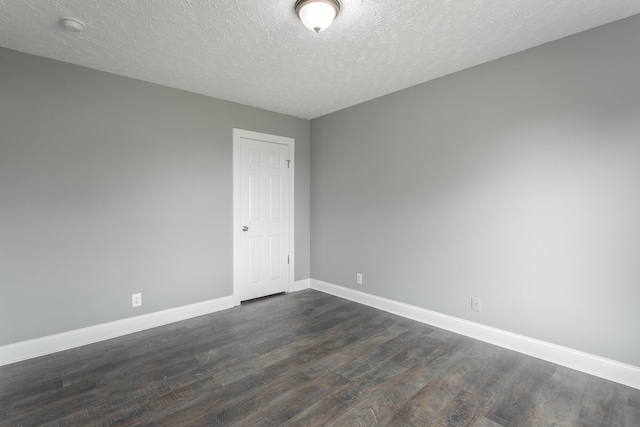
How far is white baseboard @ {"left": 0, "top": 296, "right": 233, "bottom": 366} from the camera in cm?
249

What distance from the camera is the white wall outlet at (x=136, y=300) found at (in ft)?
10.1

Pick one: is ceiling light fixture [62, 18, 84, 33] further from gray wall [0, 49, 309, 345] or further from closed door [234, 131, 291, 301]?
closed door [234, 131, 291, 301]

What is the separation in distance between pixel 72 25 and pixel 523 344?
4.27 metres

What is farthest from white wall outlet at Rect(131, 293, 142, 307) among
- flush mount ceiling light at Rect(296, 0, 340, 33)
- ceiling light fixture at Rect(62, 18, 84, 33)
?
flush mount ceiling light at Rect(296, 0, 340, 33)

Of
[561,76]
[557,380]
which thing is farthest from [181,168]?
[557,380]

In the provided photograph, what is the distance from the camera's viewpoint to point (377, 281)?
3.74 meters

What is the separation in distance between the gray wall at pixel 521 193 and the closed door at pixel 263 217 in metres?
1.19

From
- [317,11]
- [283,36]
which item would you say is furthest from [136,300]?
[317,11]

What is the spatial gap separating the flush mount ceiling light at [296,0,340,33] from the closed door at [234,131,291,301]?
2.15 meters

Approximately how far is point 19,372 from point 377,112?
4.13 meters

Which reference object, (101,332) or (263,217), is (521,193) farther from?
(101,332)

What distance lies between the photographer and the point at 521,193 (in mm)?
2596

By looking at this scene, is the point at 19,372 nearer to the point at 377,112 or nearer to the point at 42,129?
the point at 42,129

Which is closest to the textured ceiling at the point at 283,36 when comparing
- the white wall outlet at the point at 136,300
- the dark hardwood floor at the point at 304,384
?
the white wall outlet at the point at 136,300
